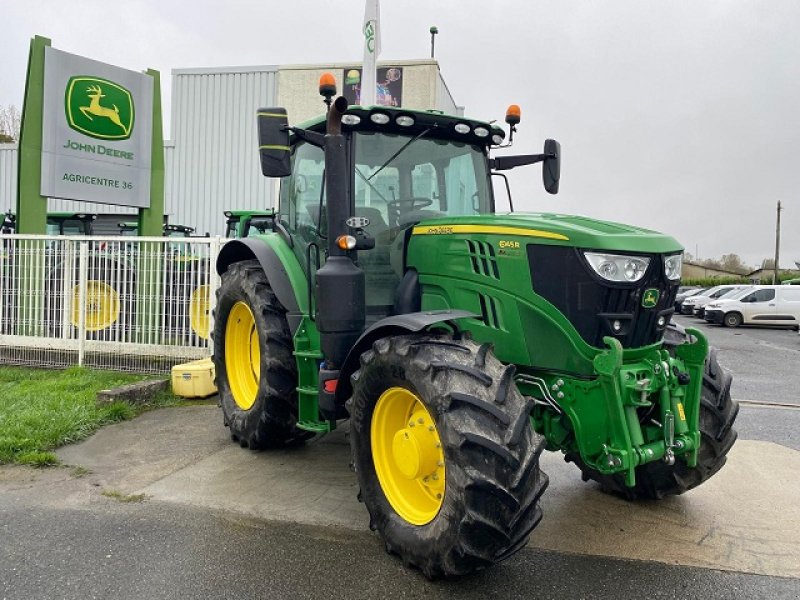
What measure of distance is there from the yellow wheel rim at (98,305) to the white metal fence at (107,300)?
1 centimetres

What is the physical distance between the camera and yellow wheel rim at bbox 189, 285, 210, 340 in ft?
25.8

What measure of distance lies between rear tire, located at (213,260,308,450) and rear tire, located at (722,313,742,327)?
20.5 meters

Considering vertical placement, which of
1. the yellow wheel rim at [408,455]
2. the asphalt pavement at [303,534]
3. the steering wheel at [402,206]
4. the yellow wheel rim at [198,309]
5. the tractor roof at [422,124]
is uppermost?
the tractor roof at [422,124]

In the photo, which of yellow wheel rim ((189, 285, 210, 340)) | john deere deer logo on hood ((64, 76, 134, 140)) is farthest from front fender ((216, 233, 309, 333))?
john deere deer logo on hood ((64, 76, 134, 140))

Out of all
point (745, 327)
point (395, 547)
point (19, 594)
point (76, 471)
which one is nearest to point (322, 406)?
point (395, 547)

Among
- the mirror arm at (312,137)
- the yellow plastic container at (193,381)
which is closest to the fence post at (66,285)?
the yellow plastic container at (193,381)

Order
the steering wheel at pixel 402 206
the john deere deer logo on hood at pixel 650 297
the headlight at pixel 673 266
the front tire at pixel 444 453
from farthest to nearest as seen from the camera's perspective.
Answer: the steering wheel at pixel 402 206
the headlight at pixel 673 266
the john deere deer logo on hood at pixel 650 297
the front tire at pixel 444 453

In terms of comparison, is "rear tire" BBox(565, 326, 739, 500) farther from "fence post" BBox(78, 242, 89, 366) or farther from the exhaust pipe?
"fence post" BBox(78, 242, 89, 366)

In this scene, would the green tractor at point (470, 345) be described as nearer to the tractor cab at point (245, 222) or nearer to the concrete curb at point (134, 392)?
the concrete curb at point (134, 392)

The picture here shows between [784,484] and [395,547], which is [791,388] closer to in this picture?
[784,484]

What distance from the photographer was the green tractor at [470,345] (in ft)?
9.54

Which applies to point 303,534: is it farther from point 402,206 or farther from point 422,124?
point 422,124

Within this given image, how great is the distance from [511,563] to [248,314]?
3154 mm

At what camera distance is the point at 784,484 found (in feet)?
15.4
